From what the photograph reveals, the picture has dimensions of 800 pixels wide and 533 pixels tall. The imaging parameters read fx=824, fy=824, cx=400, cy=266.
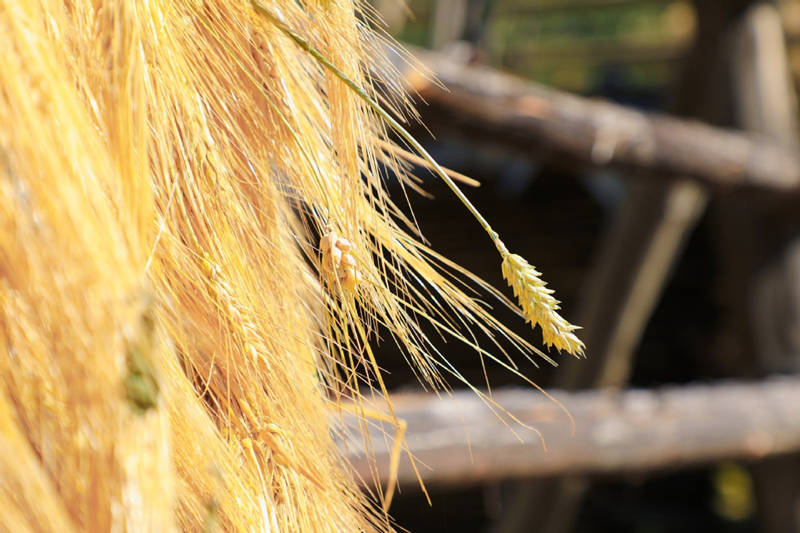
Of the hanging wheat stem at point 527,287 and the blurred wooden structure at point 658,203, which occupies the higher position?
the hanging wheat stem at point 527,287

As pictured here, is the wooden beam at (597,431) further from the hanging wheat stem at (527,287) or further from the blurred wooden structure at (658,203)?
the hanging wheat stem at (527,287)

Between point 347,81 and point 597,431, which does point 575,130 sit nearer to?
point 597,431

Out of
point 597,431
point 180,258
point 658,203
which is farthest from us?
point 658,203

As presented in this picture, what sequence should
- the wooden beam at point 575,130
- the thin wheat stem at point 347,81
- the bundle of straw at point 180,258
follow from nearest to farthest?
the bundle of straw at point 180,258 → the thin wheat stem at point 347,81 → the wooden beam at point 575,130

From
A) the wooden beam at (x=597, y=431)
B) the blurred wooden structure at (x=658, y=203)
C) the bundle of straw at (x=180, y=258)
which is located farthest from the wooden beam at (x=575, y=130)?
the bundle of straw at (x=180, y=258)

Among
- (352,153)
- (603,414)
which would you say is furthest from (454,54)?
(352,153)

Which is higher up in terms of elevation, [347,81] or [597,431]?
[347,81]

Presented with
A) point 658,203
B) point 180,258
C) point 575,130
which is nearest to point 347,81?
point 180,258
